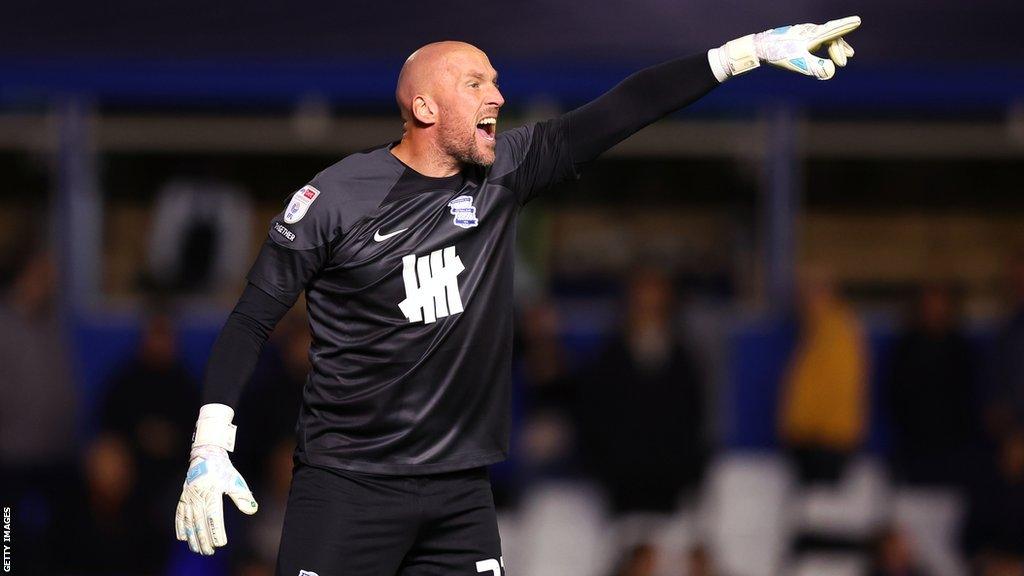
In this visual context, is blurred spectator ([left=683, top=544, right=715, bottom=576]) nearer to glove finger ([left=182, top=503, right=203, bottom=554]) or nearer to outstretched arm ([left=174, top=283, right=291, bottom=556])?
outstretched arm ([left=174, top=283, right=291, bottom=556])

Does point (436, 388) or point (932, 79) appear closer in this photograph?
point (436, 388)

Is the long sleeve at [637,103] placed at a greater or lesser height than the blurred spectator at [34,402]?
greater

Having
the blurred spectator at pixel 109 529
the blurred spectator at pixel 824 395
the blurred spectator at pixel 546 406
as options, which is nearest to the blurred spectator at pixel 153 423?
the blurred spectator at pixel 109 529

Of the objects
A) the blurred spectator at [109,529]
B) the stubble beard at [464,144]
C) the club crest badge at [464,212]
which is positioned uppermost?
the stubble beard at [464,144]

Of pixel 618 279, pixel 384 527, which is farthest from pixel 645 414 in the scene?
pixel 384 527

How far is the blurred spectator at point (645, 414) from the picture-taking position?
6.28 meters

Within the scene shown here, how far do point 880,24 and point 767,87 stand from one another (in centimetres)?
55

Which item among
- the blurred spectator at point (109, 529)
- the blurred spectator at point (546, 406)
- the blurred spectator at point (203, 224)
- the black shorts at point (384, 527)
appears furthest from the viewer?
the blurred spectator at point (203, 224)

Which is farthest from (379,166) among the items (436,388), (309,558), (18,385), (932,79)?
(932,79)

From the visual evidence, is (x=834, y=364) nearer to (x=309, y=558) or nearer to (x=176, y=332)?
(x=176, y=332)

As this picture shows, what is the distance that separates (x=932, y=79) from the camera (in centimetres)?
679

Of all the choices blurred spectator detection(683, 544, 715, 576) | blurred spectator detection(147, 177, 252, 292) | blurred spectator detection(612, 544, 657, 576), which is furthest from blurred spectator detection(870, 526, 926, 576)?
blurred spectator detection(147, 177, 252, 292)

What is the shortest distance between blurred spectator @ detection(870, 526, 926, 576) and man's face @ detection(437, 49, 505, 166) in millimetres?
3737

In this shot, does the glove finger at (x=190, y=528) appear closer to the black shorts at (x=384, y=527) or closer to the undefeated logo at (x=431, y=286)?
the black shorts at (x=384, y=527)
